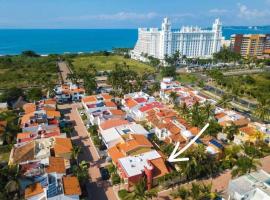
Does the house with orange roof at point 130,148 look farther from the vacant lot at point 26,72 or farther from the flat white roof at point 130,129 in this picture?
the vacant lot at point 26,72

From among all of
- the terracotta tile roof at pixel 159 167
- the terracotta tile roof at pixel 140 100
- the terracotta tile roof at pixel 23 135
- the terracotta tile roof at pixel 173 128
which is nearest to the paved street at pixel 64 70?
the terracotta tile roof at pixel 140 100

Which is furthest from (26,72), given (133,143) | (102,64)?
(133,143)

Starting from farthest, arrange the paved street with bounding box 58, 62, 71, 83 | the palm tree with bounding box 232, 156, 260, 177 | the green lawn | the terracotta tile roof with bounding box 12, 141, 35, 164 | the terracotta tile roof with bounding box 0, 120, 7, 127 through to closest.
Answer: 1. the green lawn
2. the paved street with bounding box 58, 62, 71, 83
3. the terracotta tile roof with bounding box 0, 120, 7, 127
4. the terracotta tile roof with bounding box 12, 141, 35, 164
5. the palm tree with bounding box 232, 156, 260, 177

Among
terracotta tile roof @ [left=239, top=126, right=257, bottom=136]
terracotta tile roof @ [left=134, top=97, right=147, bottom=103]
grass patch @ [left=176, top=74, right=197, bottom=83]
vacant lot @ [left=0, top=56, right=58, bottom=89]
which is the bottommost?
grass patch @ [left=176, top=74, right=197, bottom=83]

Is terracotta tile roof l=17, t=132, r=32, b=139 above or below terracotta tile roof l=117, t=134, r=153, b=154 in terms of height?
below

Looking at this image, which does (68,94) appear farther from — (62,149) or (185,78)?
(185,78)

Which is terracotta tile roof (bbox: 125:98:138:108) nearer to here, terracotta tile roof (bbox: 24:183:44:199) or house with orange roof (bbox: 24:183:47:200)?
terracotta tile roof (bbox: 24:183:44:199)

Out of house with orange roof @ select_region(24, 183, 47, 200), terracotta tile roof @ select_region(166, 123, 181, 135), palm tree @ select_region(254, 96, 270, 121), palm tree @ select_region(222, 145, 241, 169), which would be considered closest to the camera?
house with orange roof @ select_region(24, 183, 47, 200)

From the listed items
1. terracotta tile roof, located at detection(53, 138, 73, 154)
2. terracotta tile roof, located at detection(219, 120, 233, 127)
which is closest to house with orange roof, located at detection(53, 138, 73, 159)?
terracotta tile roof, located at detection(53, 138, 73, 154)
